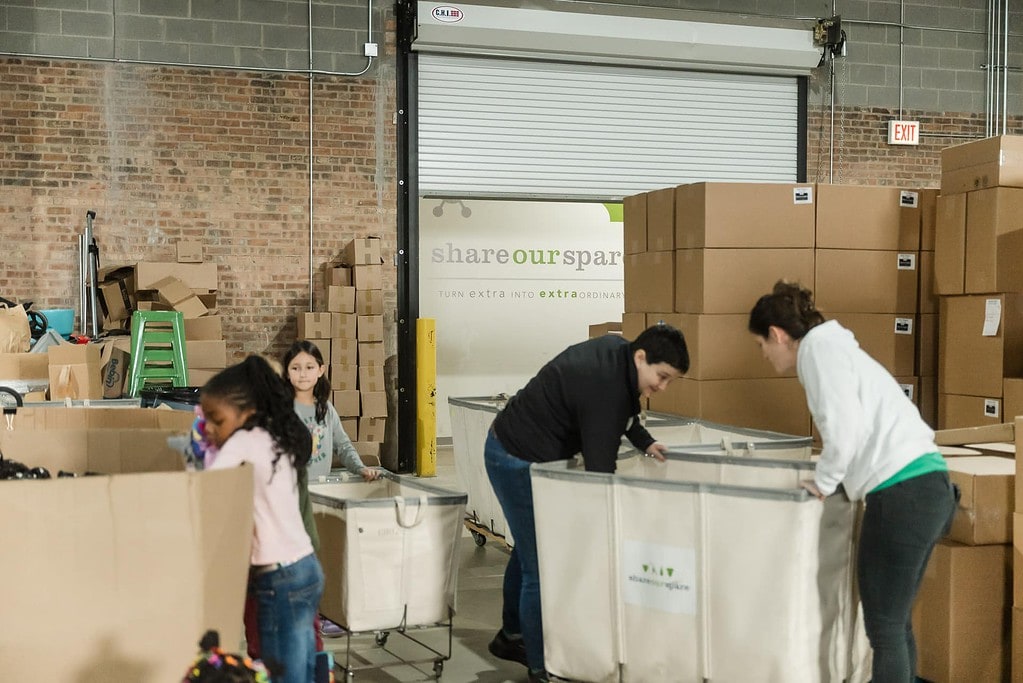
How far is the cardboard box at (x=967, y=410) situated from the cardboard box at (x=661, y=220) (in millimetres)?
1465

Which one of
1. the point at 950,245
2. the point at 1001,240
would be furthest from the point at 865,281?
the point at 1001,240

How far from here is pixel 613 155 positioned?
29.2 ft

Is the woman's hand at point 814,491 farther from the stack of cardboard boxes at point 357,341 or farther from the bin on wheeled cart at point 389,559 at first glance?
the stack of cardboard boxes at point 357,341

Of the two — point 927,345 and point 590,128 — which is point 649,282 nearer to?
point 927,345

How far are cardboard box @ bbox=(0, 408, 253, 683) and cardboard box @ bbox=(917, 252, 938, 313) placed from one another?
3.89m

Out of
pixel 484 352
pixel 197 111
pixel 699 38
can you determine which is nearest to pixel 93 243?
pixel 197 111

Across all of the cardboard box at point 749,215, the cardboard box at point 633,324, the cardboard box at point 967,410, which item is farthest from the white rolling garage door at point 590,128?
the cardboard box at point 967,410

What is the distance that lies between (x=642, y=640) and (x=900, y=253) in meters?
2.82

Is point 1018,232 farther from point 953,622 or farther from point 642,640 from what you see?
point 642,640

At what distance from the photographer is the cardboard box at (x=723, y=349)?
15.5ft

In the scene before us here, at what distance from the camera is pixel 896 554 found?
2.73 meters

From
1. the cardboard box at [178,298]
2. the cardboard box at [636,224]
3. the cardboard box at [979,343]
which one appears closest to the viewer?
the cardboard box at [979,343]

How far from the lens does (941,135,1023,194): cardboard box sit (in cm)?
448

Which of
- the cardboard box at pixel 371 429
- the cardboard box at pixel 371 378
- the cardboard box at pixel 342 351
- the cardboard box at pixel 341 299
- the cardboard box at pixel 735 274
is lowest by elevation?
the cardboard box at pixel 371 429
